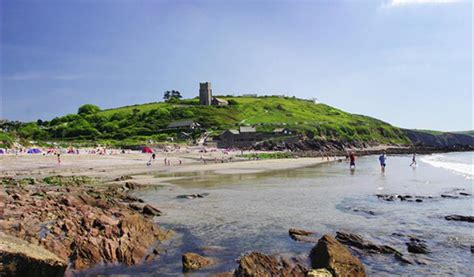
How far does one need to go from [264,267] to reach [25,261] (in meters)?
6.18

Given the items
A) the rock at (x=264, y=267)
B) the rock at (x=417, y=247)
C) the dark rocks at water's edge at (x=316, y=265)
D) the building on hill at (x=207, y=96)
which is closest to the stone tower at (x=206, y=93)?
the building on hill at (x=207, y=96)

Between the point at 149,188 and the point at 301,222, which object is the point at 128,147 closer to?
the point at 149,188

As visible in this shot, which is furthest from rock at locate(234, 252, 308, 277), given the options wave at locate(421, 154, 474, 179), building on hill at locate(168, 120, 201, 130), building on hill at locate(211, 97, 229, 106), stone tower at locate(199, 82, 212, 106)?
stone tower at locate(199, 82, 212, 106)

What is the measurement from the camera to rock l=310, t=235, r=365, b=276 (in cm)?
1017

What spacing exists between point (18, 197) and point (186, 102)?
17867 centimetres

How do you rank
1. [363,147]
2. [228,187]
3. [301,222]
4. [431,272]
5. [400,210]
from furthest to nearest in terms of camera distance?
[363,147]
[228,187]
[400,210]
[301,222]
[431,272]

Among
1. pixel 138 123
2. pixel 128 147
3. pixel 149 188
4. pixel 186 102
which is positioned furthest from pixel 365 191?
pixel 186 102

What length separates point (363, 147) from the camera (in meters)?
143

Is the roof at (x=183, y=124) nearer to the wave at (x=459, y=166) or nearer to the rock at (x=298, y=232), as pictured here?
the wave at (x=459, y=166)

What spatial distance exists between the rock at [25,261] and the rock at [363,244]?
9989mm

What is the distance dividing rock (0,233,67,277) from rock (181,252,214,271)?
3.65 m

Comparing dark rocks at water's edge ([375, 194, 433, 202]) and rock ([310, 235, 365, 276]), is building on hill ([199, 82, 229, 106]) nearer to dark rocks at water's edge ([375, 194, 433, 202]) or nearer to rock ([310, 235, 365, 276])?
dark rocks at water's edge ([375, 194, 433, 202])

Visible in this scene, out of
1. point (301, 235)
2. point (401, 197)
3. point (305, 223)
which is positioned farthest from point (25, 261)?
point (401, 197)

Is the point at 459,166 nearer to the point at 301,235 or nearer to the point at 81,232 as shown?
the point at 301,235
